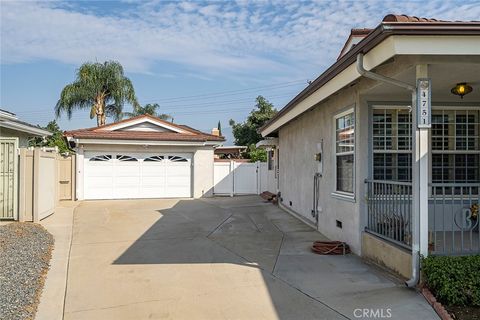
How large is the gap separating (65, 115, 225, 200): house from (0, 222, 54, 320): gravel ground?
26.0ft

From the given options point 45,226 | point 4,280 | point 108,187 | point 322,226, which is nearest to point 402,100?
point 322,226

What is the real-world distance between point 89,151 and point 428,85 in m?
15.7

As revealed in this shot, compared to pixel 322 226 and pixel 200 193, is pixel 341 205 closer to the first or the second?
pixel 322 226

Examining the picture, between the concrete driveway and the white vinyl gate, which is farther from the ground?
the white vinyl gate

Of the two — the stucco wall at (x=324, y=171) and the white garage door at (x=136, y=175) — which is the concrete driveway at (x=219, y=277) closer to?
the stucco wall at (x=324, y=171)

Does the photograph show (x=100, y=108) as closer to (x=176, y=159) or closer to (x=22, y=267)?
(x=176, y=159)

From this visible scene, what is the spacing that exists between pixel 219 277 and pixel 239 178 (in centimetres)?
1398

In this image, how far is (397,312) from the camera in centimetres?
448

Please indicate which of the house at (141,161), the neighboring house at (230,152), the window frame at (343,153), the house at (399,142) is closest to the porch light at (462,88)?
the house at (399,142)

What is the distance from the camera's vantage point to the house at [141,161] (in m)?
17.8

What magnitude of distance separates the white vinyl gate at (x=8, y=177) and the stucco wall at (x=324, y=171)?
7.94 metres

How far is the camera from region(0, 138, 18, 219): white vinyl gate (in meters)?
10.9

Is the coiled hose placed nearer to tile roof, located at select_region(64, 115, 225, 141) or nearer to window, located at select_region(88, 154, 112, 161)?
tile roof, located at select_region(64, 115, 225, 141)

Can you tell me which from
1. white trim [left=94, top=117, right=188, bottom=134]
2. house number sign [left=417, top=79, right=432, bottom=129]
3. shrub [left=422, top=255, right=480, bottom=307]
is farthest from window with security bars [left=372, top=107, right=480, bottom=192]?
white trim [left=94, top=117, right=188, bottom=134]
